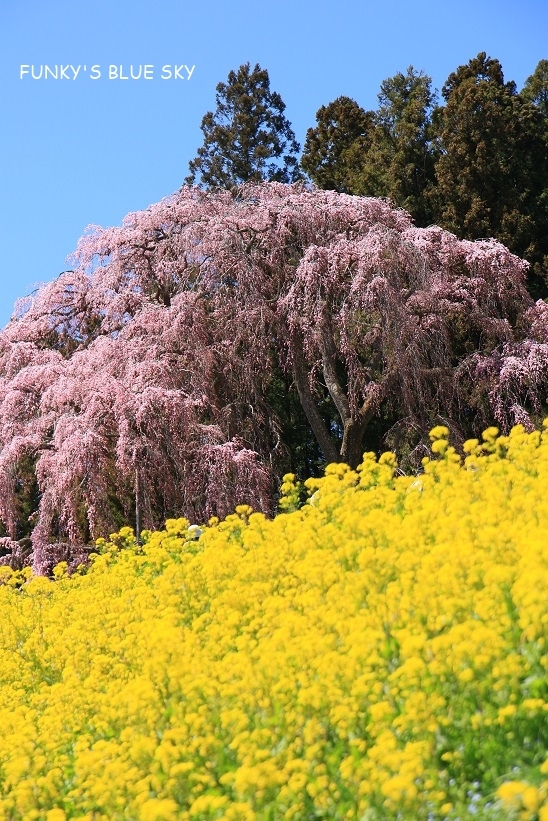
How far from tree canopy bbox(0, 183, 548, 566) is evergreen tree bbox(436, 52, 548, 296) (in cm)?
503

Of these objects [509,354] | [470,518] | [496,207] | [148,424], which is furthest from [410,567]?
[496,207]

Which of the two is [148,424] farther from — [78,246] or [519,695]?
[519,695]

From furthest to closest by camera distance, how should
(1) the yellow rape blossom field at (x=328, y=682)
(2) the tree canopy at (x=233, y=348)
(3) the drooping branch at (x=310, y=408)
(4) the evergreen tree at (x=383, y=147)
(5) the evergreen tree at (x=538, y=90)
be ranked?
(5) the evergreen tree at (x=538, y=90) → (4) the evergreen tree at (x=383, y=147) → (3) the drooping branch at (x=310, y=408) → (2) the tree canopy at (x=233, y=348) → (1) the yellow rape blossom field at (x=328, y=682)

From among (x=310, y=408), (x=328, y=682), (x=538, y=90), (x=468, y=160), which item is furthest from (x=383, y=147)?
(x=328, y=682)

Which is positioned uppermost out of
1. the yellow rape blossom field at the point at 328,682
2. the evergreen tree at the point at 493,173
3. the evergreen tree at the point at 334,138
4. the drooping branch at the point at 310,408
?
the evergreen tree at the point at 334,138

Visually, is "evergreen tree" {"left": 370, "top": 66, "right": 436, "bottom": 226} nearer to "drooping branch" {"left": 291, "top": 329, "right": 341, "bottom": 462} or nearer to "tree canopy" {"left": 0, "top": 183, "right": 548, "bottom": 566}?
"tree canopy" {"left": 0, "top": 183, "right": 548, "bottom": 566}

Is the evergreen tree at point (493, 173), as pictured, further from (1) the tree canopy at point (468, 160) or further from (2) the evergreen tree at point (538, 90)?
(2) the evergreen tree at point (538, 90)

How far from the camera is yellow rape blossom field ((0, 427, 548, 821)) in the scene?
3473mm

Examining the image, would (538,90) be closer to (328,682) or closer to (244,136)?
(244,136)

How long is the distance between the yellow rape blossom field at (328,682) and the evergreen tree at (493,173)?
13437 millimetres

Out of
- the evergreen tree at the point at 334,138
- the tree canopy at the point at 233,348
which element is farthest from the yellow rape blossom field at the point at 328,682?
the evergreen tree at the point at 334,138

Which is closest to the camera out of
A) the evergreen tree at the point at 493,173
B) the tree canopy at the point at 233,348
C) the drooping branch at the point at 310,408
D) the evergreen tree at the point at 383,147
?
A: the tree canopy at the point at 233,348

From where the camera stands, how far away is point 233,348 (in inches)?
490

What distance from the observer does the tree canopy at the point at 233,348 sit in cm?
1088
